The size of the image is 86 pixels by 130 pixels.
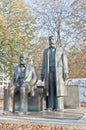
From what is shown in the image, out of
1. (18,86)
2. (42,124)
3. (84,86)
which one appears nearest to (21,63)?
(18,86)

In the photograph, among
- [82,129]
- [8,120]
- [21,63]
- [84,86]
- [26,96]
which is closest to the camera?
[82,129]

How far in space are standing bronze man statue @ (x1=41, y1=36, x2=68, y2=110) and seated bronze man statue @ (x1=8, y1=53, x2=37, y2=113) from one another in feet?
1.77

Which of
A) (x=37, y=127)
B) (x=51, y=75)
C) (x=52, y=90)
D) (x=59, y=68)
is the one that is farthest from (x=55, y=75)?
(x=37, y=127)

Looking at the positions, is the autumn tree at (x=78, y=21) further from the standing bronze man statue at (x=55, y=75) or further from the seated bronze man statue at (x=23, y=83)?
the seated bronze man statue at (x=23, y=83)

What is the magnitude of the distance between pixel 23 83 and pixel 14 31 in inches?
658

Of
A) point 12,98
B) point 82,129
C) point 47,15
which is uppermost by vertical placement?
point 47,15

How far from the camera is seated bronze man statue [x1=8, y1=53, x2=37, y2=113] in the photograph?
7.86 m

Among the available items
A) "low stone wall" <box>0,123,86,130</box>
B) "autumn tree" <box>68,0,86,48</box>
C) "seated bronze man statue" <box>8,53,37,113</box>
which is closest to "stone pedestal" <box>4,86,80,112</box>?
"seated bronze man statue" <box>8,53,37,113</box>

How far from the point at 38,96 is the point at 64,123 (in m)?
2.65

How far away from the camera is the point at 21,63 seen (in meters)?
8.48

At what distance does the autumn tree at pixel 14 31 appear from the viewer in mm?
23875

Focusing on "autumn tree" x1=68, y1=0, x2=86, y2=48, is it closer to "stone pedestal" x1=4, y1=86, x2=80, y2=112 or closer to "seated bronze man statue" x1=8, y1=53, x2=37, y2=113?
"stone pedestal" x1=4, y1=86, x2=80, y2=112

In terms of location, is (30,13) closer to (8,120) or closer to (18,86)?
(18,86)

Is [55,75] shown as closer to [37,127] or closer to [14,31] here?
[37,127]
